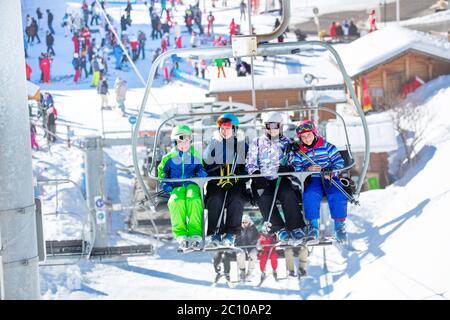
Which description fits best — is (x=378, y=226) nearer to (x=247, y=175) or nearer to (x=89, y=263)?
(x=89, y=263)

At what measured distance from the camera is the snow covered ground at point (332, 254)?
22125 millimetres

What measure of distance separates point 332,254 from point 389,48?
1200cm

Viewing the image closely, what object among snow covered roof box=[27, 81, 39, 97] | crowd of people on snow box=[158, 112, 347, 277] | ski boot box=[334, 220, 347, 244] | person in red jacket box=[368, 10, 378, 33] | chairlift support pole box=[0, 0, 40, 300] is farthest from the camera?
person in red jacket box=[368, 10, 378, 33]

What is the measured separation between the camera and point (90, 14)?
1703 inches

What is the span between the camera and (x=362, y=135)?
27953 mm

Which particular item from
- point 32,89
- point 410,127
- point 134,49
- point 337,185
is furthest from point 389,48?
point 337,185

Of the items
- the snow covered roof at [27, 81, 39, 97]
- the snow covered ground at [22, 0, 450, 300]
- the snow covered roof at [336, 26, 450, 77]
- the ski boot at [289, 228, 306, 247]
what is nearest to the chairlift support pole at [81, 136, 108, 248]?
the snow covered ground at [22, 0, 450, 300]

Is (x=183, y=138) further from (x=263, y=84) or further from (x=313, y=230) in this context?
(x=263, y=84)

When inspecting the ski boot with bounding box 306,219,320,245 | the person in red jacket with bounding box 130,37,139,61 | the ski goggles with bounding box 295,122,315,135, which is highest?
the ski goggles with bounding box 295,122,315,135

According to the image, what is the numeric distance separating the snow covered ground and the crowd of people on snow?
12630 mm

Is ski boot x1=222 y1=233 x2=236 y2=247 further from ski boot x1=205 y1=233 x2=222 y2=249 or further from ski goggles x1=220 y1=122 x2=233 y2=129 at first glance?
ski goggles x1=220 y1=122 x2=233 y2=129

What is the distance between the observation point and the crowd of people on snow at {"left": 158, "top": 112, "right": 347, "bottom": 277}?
7918 millimetres
